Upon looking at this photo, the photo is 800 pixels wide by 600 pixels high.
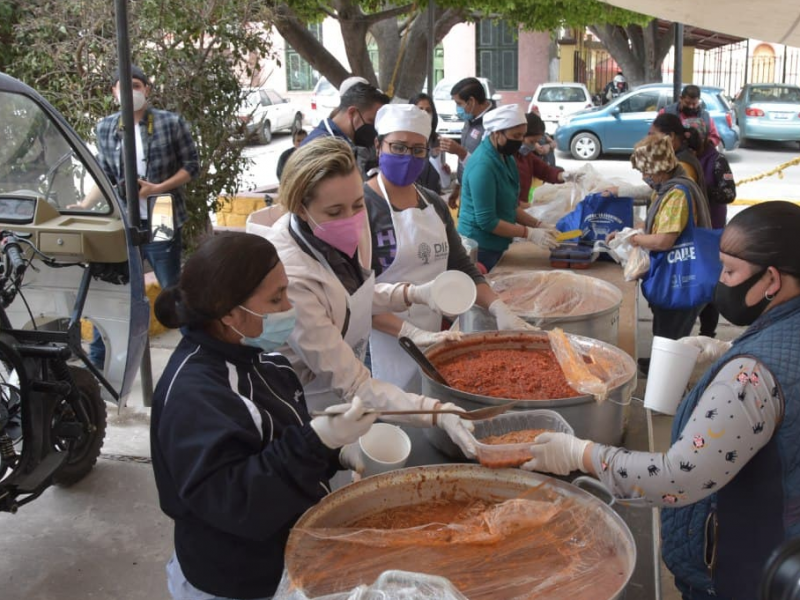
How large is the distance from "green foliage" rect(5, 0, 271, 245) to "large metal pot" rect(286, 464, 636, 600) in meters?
5.12

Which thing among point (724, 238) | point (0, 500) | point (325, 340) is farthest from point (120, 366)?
point (724, 238)

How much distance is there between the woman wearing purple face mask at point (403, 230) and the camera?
3055mm

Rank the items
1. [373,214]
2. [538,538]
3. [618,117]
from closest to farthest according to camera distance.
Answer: [538,538] → [373,214] → [618,117]

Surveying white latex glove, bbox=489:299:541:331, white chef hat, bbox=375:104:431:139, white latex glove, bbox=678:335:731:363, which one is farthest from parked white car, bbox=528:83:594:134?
white latex glove, bbox=678:335:731:363

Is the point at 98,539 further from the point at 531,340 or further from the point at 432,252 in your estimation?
the point at 531,340

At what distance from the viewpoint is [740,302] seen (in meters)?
1.77

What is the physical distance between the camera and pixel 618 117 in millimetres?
16031

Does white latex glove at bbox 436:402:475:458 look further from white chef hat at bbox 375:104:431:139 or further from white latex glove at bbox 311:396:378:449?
white chef hat at bbox 375:104:431:139

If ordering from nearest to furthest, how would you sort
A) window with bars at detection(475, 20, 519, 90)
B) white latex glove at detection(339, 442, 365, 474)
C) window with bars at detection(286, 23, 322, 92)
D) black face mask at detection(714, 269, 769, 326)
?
1. black face mask at detection(714, 269, 769, 326)
2. white latex glove at detection(339, 442, 365, 474)
3. window with bars at detection(475, 20, 519, 90)
4. window with bars at detection(286, 23, 322, 92)

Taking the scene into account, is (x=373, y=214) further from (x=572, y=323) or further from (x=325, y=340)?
(x=325, y=340)

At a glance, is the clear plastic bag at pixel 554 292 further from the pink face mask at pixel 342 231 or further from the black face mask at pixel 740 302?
the black face mask at pixel 740 302

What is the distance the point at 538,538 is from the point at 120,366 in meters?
2.94

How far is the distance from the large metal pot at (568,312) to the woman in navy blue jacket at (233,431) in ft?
4.37

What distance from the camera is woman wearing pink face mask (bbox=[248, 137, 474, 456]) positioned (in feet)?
6.84
